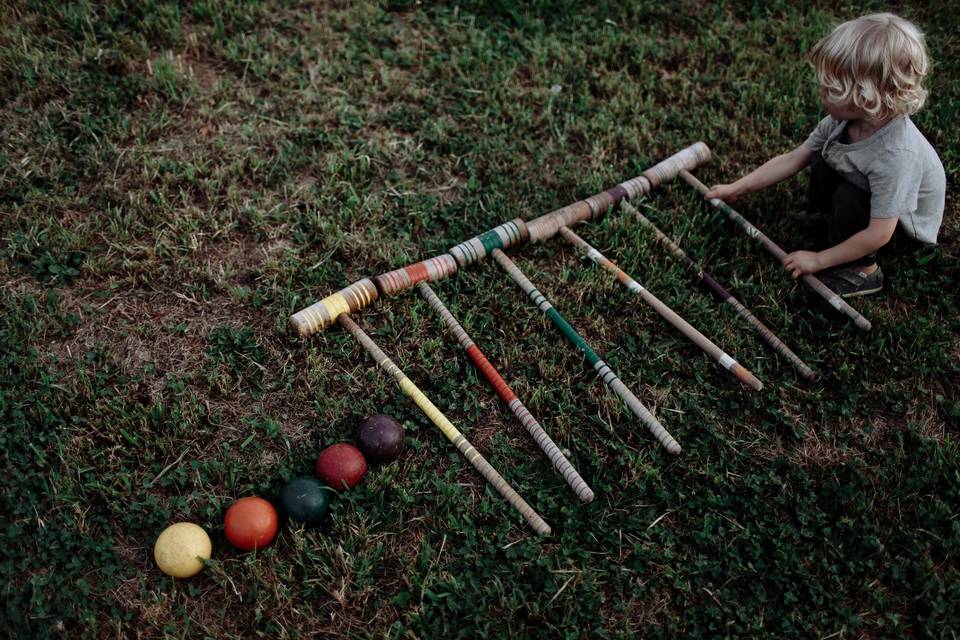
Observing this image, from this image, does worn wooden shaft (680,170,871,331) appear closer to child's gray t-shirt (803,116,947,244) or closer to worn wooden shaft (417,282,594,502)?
child's gray t-shirt (803,116,947,244)

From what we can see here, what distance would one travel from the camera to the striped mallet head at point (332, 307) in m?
3.25

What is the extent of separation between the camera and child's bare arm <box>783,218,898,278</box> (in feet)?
10.8

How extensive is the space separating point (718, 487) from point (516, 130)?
2453mm

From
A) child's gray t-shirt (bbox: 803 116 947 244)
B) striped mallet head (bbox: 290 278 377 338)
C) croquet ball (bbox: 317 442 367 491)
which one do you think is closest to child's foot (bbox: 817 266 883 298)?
child's gray t-shirt (bbox: 803 116 947 244)

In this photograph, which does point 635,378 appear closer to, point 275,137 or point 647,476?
point 647,476

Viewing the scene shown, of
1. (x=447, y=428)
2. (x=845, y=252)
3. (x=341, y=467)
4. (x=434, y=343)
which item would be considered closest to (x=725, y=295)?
(x=845, y=252)

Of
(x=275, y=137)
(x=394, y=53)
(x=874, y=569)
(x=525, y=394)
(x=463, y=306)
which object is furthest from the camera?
(x=394, y=53)

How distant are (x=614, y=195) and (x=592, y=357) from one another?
1.09 meters

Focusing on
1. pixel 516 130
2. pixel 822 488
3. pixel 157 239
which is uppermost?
pixel 516 130

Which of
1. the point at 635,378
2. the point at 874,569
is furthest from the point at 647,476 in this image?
the point at 874,569

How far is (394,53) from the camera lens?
4.82 metres

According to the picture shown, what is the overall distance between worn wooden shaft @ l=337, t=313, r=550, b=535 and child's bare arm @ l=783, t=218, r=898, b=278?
1829 mm

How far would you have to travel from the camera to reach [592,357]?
3273 millimetres

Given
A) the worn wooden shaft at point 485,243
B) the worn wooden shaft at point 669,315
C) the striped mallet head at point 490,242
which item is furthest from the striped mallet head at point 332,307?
the worn wooden shaft at point 669,315
